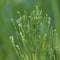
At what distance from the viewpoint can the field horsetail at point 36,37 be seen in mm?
2252

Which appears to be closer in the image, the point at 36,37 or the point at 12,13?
the point at 36,37

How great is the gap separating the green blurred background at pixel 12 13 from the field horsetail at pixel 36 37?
25 cm

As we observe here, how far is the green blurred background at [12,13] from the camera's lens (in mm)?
2588

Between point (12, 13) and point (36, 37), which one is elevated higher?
point (12, 13)

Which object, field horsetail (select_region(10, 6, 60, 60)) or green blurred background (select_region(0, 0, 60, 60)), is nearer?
field horsetail (select_region(10, 6, 60, 60))

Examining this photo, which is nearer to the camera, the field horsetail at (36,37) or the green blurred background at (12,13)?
the field horsetail at (36,37)

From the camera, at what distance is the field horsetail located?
88.7 inches

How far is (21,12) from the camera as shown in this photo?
2.59 m

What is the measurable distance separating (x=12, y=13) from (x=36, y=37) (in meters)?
0.45

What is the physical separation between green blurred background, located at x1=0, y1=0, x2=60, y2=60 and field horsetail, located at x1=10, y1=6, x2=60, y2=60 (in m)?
0.25

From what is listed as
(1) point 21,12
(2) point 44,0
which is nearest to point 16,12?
(1) point 21,12

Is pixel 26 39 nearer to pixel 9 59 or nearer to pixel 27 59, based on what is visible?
pixel 27 59

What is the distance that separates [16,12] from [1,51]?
361mm

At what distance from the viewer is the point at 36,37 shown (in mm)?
2264
